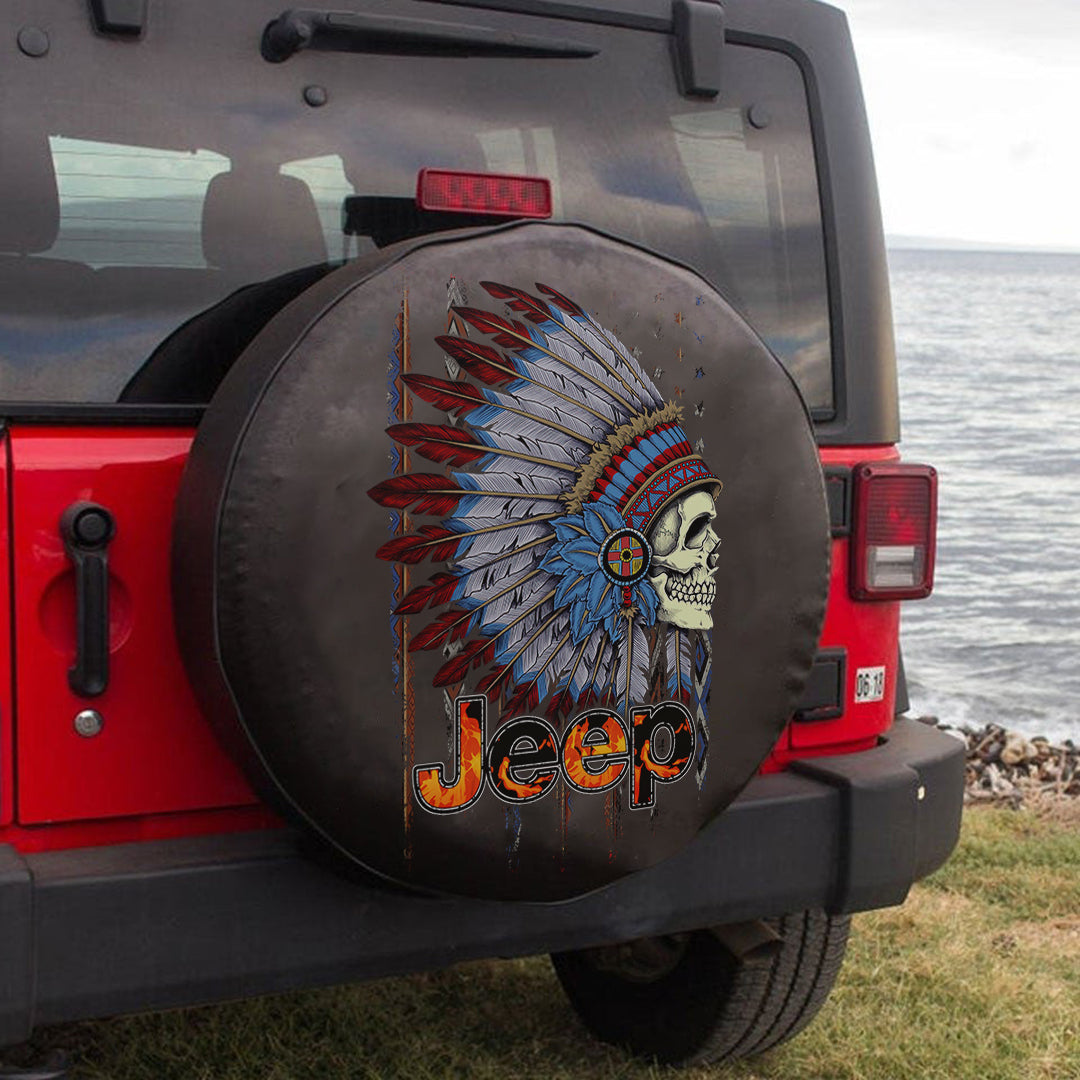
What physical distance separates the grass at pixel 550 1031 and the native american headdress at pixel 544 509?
1.38 m

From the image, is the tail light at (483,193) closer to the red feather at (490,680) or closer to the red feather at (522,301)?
the red feather at (522,301)

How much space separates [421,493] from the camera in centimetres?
225

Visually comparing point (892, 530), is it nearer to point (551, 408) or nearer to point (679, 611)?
point (679, 611)

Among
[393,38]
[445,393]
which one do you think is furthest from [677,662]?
[393,38]

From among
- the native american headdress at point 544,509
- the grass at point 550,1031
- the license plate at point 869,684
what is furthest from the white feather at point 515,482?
the grass at point 550,1031

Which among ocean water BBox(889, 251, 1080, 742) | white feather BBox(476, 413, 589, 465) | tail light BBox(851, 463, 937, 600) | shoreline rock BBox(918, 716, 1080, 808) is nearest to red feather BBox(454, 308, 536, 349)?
white feather BBox(476, 413, 589, 465)

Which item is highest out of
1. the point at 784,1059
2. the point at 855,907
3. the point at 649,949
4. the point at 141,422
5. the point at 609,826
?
the point at 141,422

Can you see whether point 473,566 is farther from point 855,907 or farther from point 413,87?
point 855,907

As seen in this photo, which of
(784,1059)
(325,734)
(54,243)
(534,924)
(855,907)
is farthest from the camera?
(784,1059)

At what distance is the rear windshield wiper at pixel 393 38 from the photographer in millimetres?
2512

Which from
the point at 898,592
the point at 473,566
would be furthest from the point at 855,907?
the point at 473,566

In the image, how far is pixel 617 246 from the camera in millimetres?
2443

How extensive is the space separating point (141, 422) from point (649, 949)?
5.78 ft

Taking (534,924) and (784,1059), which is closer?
(534,924)
